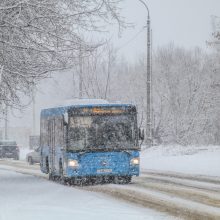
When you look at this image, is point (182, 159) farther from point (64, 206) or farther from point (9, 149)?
point (9, 149)

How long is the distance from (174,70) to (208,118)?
9.80 meters

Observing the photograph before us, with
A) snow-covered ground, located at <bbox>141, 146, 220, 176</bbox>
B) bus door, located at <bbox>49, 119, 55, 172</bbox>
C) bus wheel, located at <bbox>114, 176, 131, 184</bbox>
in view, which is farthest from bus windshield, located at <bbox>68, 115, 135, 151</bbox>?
snow-covered ground, located at <bbox>141, 146, 220, 176</bbox>

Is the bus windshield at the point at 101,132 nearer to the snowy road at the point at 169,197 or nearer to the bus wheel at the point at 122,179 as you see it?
the bus wheel at the point at 122,179

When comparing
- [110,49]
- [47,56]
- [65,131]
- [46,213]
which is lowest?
[46,213]

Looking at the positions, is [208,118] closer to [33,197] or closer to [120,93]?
[120,93]

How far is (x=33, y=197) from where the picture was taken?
56.4 feet

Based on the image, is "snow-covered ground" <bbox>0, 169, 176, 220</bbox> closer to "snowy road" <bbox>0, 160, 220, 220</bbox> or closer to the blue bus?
A: "snowy road" <bbox>0, 160, 220, 220</bbox>

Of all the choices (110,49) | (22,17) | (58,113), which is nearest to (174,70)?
(110,49)

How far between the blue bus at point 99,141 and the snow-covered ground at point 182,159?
5.78 meters

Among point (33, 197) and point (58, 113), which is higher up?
point (58, 113)

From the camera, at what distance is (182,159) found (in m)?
35.4

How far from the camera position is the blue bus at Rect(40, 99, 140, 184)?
2173 cm

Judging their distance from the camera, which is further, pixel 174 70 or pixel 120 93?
pixel 120 93

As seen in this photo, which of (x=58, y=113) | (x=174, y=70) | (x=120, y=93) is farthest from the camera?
(x=120, y=93)
